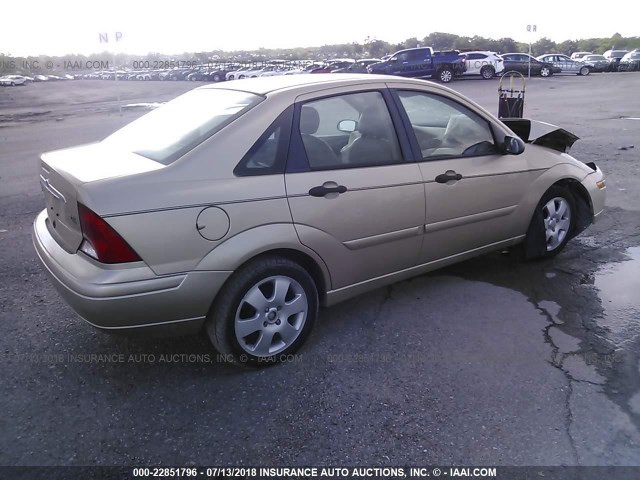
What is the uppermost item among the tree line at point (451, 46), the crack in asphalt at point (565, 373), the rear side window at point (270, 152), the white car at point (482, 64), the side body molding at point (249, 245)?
the tree line at point (451, 46)

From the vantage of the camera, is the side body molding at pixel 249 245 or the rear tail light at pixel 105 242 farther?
the side body molding at pixel 249 245

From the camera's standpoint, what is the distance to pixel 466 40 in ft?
236

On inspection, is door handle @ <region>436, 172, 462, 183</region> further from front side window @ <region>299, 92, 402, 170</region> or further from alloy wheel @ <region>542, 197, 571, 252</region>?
alloy wheel @ <region>542, 197, 571, 252</region>

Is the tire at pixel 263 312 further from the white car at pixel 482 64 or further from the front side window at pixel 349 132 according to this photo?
the white car at pixel 482 64

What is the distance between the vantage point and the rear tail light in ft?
9.07

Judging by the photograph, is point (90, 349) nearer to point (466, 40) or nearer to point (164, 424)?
point (164, 424)

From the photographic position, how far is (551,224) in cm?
470

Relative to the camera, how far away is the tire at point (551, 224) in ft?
15.1

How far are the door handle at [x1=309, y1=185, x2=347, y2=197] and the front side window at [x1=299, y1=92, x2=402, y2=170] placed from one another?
0.44 ft

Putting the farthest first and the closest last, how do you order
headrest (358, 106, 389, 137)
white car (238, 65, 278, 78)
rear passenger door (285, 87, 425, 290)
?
1. white car (238, 65, 278, 78)
2. headrest (358, 106, 389, 137)
3. rear passenger door (285, 87, 425, 290)

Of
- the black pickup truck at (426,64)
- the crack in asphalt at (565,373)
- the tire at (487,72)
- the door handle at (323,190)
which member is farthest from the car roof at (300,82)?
the tire at (487,72)

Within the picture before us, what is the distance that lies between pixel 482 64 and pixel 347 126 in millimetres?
29855

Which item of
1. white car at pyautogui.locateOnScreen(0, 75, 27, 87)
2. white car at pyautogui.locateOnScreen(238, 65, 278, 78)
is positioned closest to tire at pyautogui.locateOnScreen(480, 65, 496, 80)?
white car at pyautogui.locateOnScreen(238, 65, 278, 78)

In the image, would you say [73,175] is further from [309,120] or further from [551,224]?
[551,224]
